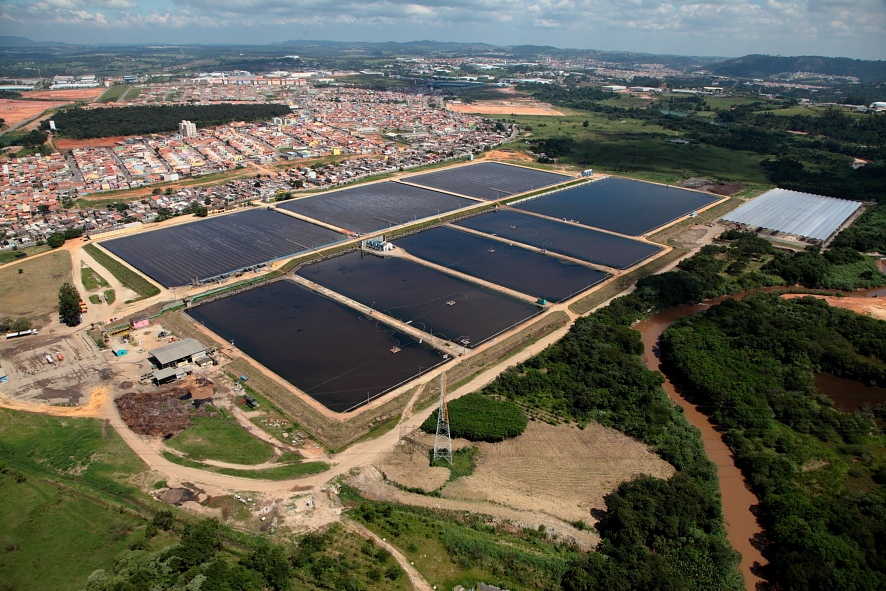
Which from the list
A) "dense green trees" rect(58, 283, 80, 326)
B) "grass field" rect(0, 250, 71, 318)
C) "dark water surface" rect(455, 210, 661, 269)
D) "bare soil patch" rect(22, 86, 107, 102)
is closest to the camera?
"dense green trees" rect(58, 283, 80, 326)

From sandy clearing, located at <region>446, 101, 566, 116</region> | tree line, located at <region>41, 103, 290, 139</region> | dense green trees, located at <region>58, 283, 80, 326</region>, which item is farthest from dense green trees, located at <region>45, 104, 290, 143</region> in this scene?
dense green trees, located at <region>58, 283, 80, 326</region>

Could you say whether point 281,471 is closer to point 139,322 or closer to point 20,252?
point 139,322

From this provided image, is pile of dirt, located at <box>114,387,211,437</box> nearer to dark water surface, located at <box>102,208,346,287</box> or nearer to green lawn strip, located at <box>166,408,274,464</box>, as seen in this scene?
green lawn strip, located at <box>166,408,274,464</box>

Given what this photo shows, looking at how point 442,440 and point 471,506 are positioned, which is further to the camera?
point 442,440

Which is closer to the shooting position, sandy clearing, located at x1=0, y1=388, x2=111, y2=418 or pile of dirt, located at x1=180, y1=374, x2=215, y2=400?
sandy clearing, located at x1=0, y1=388, x2=111, y2=418

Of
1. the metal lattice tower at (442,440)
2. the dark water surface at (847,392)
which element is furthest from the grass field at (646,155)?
the metal lattice tower at (442,440)

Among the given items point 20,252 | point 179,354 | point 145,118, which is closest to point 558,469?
point 179,354
